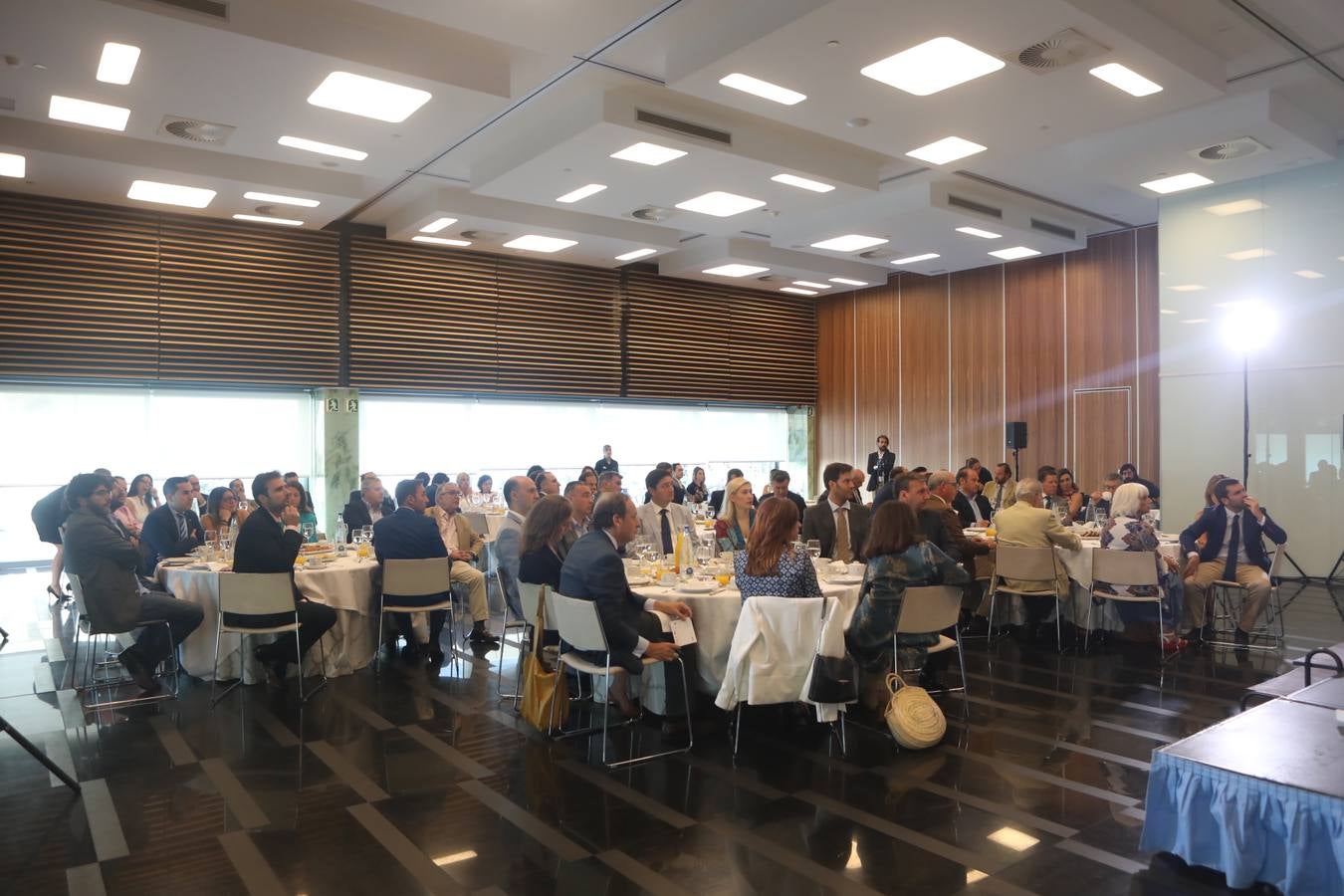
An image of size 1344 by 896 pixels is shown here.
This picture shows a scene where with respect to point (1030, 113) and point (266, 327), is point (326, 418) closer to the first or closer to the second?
point (266, 327)

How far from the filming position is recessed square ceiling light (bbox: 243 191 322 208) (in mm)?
10305

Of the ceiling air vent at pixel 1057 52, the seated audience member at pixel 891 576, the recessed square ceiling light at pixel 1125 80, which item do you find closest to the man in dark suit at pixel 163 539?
the seated audience member at pixel 891 576

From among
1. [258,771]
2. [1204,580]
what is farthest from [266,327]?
[1204,580]

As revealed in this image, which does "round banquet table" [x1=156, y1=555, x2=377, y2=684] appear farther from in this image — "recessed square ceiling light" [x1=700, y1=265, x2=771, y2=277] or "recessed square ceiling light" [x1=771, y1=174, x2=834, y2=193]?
"recessed square ceiling light" [x1=700, y1=265, x2=771, y2=277]

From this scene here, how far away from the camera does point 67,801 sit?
4430 mm

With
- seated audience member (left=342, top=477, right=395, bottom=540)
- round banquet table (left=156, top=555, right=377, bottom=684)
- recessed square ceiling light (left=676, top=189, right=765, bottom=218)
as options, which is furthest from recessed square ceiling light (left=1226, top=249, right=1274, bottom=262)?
round banquet table (left=156, top=555, right=377, bottom=684)

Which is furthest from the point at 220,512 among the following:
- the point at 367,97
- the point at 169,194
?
the point at 169,194

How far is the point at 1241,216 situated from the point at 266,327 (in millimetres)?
12869

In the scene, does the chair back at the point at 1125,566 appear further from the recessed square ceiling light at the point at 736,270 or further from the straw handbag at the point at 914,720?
the recessed square ceiling light at the point at 736,270

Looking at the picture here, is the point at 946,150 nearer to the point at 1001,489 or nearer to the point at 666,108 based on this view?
the point at 666,108

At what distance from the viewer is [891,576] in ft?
17.8

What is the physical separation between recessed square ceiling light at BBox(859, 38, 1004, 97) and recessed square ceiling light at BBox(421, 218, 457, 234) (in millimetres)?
6403

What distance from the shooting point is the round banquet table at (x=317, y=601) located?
22.2ft

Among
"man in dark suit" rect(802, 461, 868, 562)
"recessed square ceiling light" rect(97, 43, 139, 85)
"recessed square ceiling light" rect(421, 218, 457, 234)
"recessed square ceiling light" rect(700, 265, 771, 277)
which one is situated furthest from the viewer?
"recessed square ceiling light" rect(700, 265, 771, 277)
